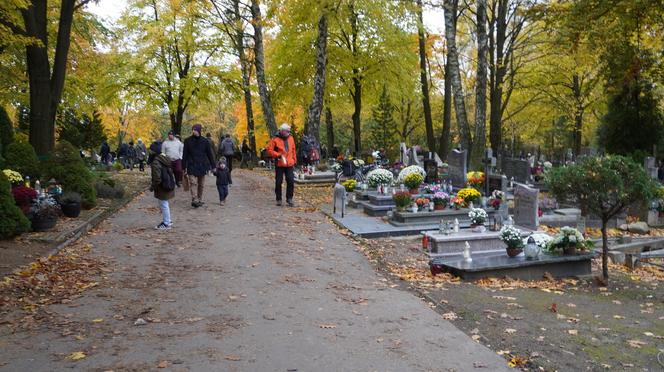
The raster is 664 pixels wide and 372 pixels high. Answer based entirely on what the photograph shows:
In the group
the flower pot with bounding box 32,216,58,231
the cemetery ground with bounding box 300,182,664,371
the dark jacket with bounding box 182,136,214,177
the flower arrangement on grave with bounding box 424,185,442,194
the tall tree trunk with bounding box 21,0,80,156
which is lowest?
the cemetery ground with bounding box 300,182,664,371

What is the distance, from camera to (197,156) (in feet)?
44.2

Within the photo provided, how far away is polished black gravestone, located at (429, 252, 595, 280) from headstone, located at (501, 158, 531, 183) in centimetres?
1014

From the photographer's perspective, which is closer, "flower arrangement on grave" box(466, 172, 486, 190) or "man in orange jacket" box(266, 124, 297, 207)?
"man in orange jacket" box(266, 124, 297, 207)

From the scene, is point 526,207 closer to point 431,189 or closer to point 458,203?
point 458,203

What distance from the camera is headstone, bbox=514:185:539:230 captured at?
1195cm

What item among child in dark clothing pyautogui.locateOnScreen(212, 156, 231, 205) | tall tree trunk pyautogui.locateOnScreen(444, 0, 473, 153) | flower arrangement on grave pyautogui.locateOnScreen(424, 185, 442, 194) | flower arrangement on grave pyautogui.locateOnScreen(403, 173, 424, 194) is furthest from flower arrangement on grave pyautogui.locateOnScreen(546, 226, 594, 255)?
tall tree trunk pyautogui.locateOnScreen(444, 0, 473, 153)

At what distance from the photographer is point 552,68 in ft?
114

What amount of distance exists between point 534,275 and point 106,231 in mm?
7847

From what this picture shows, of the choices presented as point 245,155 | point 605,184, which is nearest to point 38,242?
point 605,184

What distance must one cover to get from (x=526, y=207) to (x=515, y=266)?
3.79m

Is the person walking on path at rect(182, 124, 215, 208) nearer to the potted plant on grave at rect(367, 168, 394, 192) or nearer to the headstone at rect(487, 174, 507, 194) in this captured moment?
the potted plant on grave at rect(367, 168, 394, 192)

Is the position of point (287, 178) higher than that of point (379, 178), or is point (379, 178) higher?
point (287, 178)

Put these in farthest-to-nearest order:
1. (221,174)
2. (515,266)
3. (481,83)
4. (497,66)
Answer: (497,66), (481,83), (221,174), (515,266)

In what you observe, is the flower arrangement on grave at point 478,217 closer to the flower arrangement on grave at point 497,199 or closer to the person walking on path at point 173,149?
the flower arrangement on grave at point 497,199
